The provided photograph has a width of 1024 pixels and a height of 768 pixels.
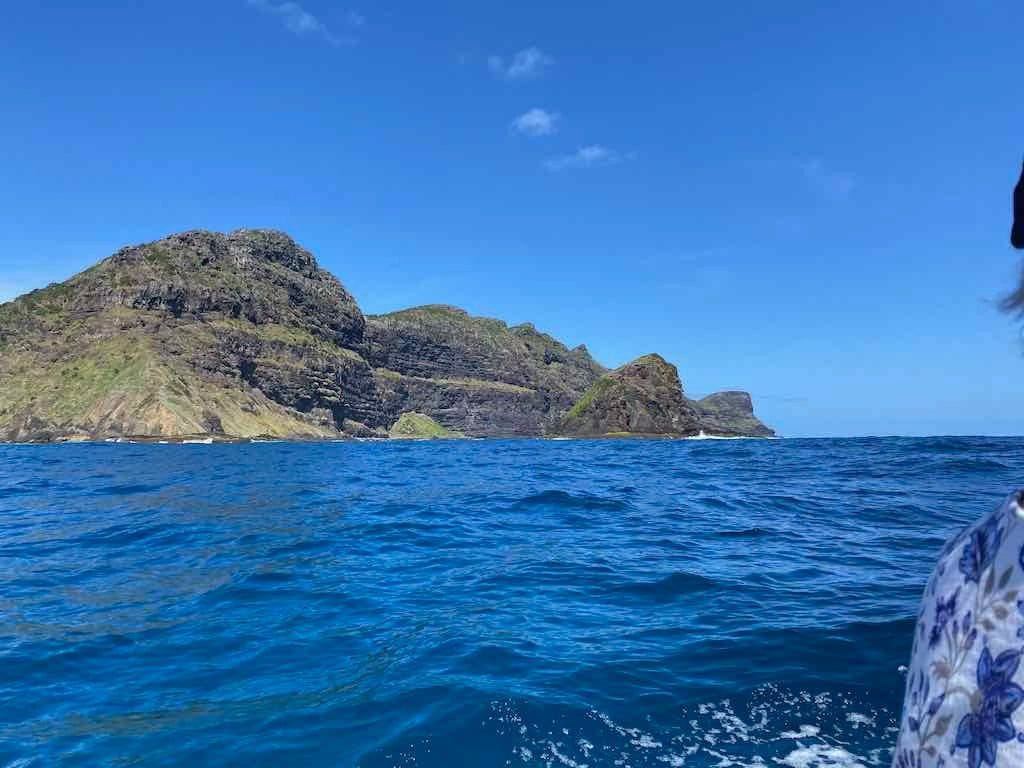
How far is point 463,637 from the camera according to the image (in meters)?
8.41

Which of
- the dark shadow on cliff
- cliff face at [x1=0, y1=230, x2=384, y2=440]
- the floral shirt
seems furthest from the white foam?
cliff face at [x1=0, y1=230, x2=384, y2=440]

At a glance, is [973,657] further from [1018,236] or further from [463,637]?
[463,637]

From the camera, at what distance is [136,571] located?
12.1 metres

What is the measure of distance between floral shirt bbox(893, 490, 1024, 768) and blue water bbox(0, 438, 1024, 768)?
14.3 feet

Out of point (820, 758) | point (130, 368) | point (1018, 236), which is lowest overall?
point (820, 758)

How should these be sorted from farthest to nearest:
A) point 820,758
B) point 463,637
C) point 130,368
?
point 130,368 < point 463,637 < point 820,758

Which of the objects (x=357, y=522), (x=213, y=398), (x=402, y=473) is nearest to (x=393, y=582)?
(x=357, y=522)

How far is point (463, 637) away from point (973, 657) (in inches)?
295

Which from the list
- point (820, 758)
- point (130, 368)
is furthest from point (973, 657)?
point (130, 368)

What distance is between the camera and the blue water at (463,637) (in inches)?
234

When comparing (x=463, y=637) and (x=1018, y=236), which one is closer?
(x=1018, y=236)

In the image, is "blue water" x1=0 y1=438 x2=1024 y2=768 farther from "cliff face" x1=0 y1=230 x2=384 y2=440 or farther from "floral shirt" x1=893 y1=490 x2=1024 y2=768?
"cliff face" x1=0 y1=230 x2=384 y2=440

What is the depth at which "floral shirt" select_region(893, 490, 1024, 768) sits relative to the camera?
1.55 metres

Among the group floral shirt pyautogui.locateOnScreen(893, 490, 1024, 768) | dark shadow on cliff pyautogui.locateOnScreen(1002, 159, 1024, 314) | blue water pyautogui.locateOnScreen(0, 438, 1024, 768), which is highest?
dark shadow on cliff pyautogui.locateOnScreen(1002, 159, 1024, 314)
